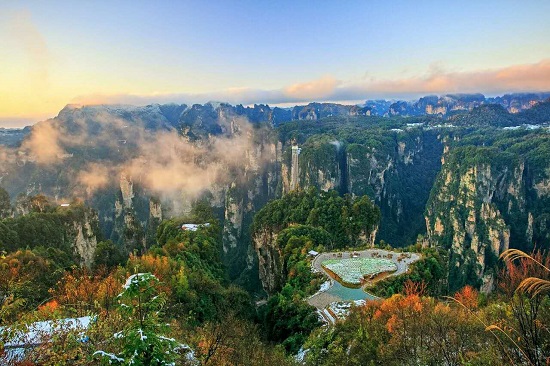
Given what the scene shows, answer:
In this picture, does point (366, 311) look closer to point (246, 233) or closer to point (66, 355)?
point (66, 355)

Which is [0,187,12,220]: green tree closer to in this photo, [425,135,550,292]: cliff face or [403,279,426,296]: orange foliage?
[403,279,426,296]: orange foliage

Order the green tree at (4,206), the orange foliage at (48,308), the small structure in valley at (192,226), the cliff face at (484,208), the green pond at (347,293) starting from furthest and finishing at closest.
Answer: the cliff face at (484,208)
the green tree at (4,206)
the small structure in valley at (192,226)
the green pond at (347,293)
the orange foliage at (48,308)

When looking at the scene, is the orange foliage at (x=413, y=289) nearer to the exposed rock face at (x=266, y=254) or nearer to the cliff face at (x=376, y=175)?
the exposed rock face at (x=266, y=254)

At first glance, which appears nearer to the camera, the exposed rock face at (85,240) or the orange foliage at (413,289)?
the orange foliage at (413,289)

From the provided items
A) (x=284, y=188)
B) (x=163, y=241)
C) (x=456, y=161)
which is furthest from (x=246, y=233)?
(x=456, y=161)

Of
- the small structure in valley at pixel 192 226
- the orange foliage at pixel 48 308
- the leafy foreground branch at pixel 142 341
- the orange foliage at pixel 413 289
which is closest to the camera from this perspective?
the leafy foreground branch at pixel 142 341

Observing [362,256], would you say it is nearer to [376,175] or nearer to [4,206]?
[4,206]


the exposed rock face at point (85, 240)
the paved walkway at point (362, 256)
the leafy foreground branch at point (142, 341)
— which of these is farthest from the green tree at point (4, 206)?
the leafy foreground branch at point (142, 341)

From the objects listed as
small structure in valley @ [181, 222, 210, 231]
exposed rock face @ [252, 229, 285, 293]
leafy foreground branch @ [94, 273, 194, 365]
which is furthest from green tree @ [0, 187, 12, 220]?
leafy foreground branch @ [94, 273, 194, 365]

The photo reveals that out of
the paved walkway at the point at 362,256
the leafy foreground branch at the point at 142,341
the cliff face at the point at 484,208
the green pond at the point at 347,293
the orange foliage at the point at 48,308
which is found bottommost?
the cliff face at the point at 484,208

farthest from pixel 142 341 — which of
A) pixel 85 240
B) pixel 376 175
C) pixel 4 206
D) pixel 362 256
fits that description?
pixel 376 175
